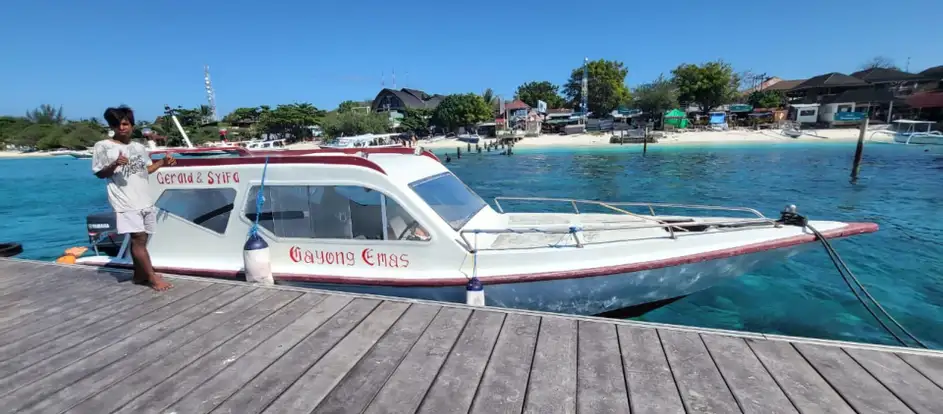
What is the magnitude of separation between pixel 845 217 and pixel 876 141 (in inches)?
1966

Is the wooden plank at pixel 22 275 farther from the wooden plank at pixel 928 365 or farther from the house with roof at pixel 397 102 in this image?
the house with roof at pixel 397 102

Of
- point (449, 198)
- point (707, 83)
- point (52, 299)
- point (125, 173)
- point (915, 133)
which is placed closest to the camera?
point (125, 173)

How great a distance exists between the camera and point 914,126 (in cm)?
5084

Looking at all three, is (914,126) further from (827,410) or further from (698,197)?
(827,410)

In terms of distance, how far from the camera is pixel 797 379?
9.36ft

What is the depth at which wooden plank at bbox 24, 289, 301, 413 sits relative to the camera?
2.78 m

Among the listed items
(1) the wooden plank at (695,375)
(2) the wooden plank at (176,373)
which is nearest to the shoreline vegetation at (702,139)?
(2) the wooden plank at (176,373)

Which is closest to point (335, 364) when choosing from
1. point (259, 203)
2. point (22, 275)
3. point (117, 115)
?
point (259, 203)

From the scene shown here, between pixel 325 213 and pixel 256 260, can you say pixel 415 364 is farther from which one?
pixel 325 213

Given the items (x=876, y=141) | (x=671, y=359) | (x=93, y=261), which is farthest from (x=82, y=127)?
(x=876, y=141)

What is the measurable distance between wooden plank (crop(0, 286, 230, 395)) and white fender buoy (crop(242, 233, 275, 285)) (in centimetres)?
62

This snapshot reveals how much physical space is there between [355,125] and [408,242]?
6762 centimetres

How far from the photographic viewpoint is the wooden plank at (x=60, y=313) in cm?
378

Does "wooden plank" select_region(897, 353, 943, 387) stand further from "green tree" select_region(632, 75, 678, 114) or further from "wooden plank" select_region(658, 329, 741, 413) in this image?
"green tree" select_region(632, 75, 678, 114)
